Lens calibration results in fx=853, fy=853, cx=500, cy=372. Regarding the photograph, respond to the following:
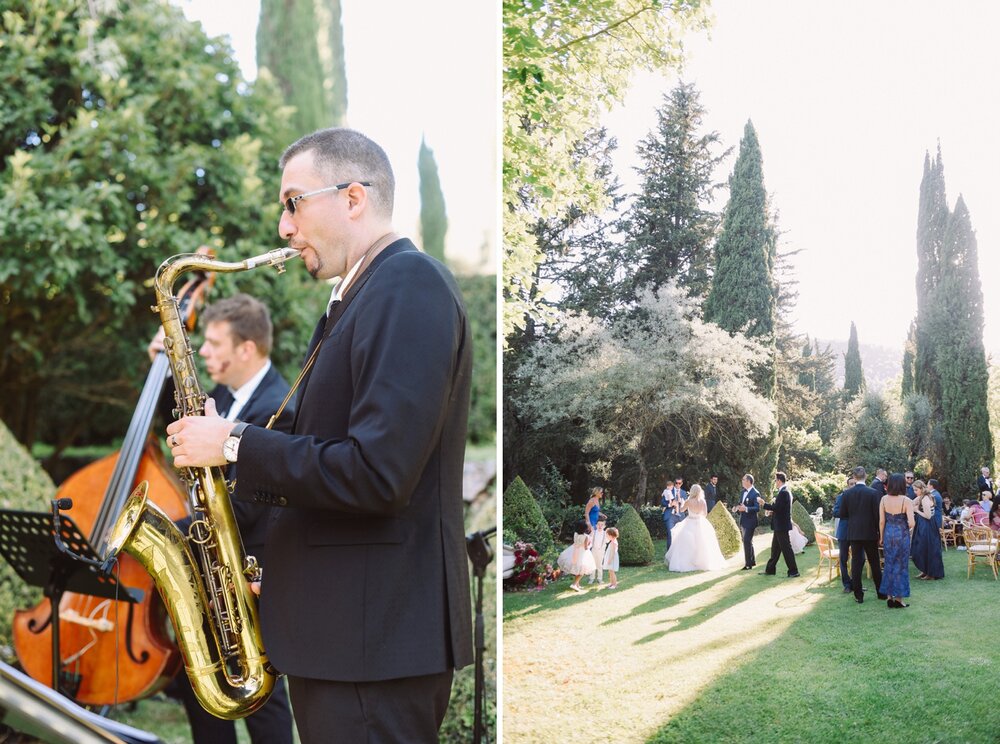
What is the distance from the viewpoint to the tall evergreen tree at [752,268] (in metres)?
3.41

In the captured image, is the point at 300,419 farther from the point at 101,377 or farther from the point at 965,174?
the point at 101,377

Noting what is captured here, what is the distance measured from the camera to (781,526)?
11.0 feet

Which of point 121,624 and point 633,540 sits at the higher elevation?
point 633,540

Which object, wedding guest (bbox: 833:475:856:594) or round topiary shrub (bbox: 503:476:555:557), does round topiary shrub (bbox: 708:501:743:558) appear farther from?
round topiary shrub (bbox: 503:476:555:557)

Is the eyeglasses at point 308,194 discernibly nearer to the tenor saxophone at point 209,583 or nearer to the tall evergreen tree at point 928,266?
the tenor saxophone at point 209,583

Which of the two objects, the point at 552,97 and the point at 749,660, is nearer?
the point at 749,660

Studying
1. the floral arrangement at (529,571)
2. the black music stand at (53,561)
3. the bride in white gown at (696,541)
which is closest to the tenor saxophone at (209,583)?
the black music stand at (53,561)

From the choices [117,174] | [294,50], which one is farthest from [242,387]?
[294,50]

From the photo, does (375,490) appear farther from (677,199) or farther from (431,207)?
(431,207)

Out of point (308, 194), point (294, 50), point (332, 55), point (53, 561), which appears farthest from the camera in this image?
point (332, 55)

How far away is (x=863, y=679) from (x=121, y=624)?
2.70 m

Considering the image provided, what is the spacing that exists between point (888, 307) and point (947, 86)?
850 mm

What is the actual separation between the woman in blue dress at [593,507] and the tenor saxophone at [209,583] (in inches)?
70.4

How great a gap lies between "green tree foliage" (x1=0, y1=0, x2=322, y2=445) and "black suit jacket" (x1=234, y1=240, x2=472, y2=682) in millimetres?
2771
